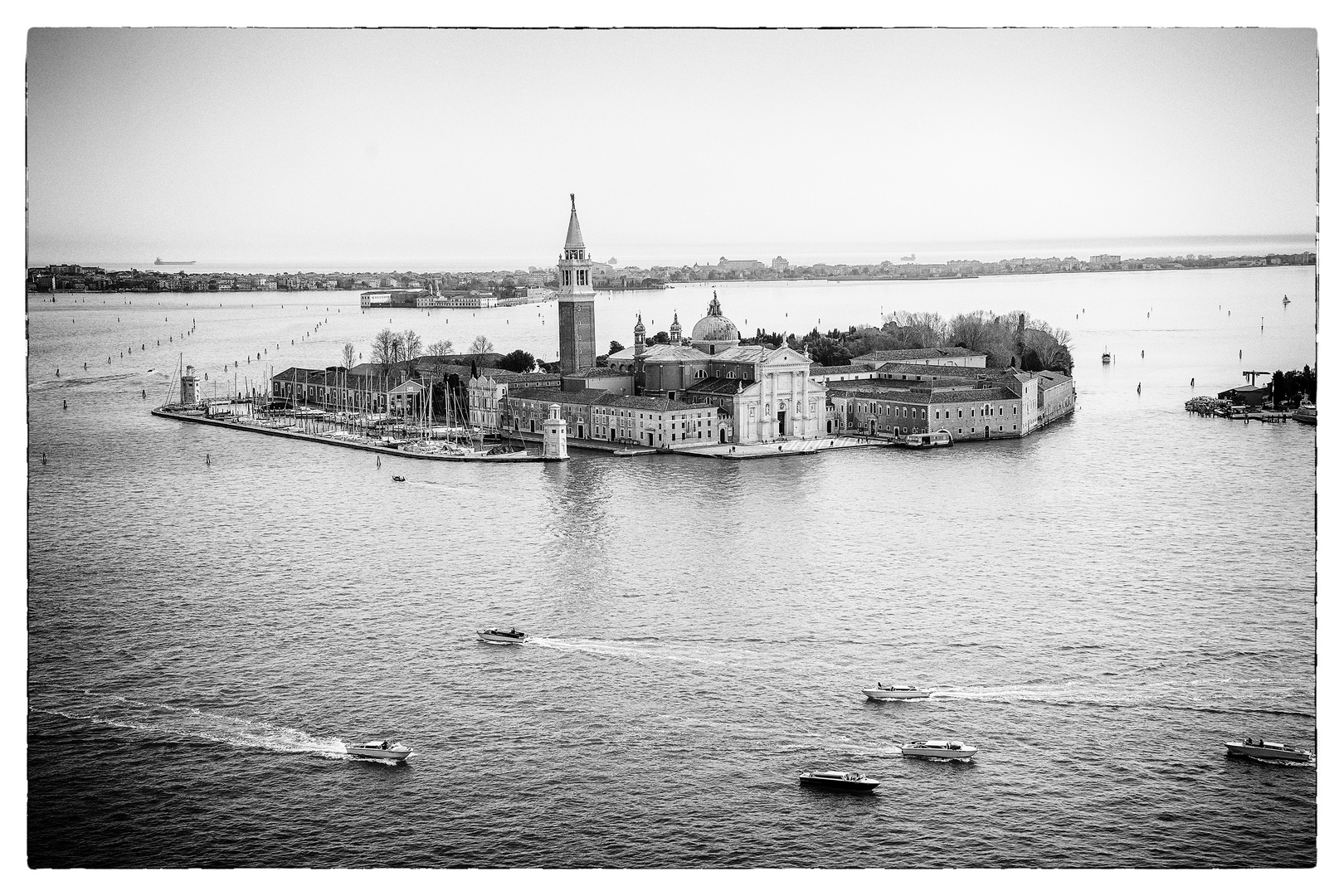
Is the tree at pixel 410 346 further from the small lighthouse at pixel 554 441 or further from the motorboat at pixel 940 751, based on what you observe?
the motorboat at pixel 940 751

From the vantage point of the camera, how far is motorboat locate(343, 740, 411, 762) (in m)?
7.81

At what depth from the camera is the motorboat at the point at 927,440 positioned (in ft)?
57.9

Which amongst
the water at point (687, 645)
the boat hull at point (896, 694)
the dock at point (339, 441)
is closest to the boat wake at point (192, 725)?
the water at point (687, 645)

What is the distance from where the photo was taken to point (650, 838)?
711 centimetres

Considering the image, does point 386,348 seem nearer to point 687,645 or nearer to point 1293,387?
point 1293,387

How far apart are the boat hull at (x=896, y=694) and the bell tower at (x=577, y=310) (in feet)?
33.2

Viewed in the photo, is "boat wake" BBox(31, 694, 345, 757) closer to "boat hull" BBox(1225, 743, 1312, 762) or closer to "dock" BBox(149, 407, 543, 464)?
"boat hull" BBox(1225, 743, 1312, 762)

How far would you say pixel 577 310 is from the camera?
1930 centimetres

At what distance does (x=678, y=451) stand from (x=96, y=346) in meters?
5.84

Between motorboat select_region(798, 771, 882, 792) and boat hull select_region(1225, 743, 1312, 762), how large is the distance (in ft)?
5.66

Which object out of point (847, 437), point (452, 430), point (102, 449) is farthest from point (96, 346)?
point (847, 437)

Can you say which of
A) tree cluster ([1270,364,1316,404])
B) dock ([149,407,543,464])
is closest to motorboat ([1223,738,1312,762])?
tree cluster ([1270,364,1316,404])
